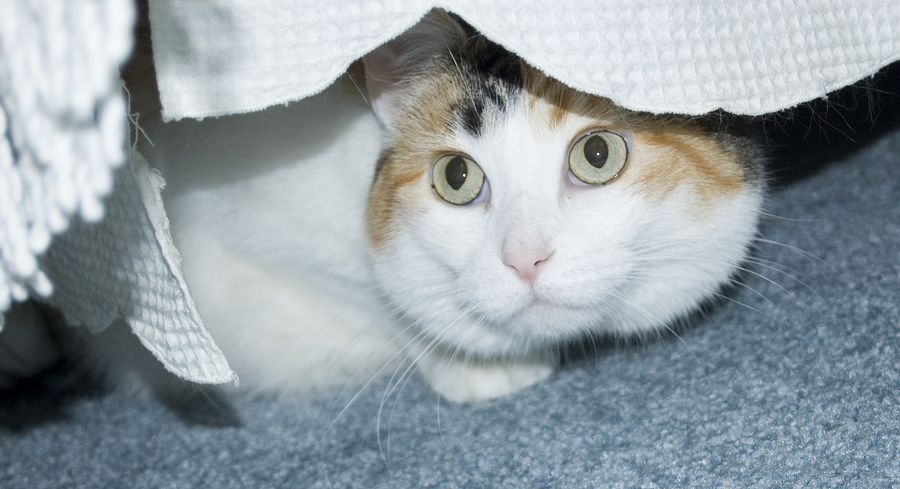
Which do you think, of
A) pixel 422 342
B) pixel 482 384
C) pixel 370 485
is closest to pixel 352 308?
pixel 422 342

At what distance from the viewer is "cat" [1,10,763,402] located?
3.12 feet

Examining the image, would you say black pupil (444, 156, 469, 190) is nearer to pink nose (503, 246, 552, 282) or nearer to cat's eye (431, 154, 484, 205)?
cat's eye (431, 154, 484, 205)

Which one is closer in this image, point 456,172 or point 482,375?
point 456,172

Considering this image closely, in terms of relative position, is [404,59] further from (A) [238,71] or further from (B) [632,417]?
(B) [632,417]

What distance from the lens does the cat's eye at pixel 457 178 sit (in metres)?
1.03

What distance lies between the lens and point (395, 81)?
1146 mm

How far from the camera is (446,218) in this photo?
1036 mm

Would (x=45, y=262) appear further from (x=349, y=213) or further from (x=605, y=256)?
(x=605, y=256)

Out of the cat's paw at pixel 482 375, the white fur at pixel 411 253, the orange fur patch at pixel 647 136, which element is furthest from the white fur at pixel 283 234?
the orange fur patch at pixel 647 136

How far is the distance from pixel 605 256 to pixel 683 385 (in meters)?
0.30

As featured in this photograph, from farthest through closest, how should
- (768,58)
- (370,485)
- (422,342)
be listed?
(422,342) → (370,485) → (768,58)

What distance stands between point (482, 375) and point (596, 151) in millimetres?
445

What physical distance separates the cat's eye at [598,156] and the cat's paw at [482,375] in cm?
40

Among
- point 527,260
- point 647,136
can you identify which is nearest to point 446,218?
point 527,260
